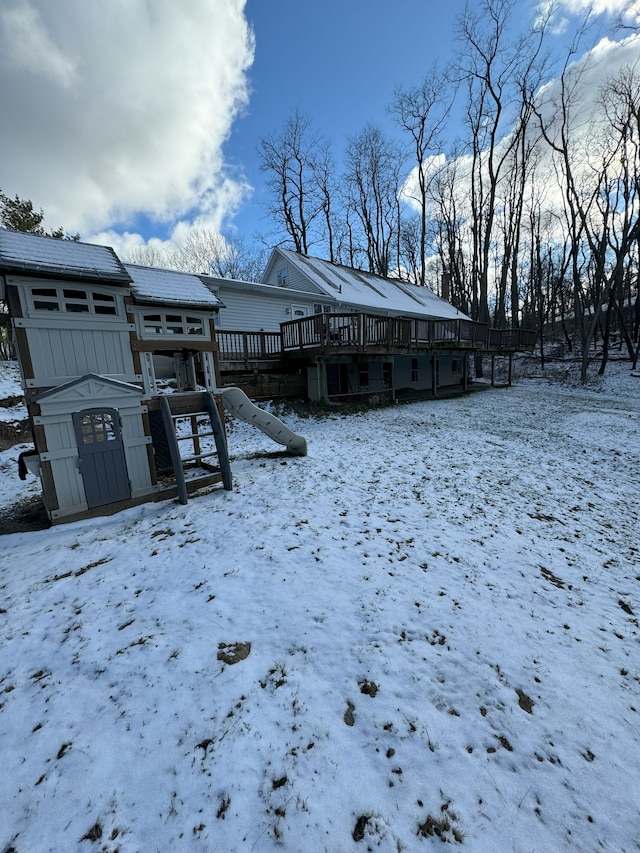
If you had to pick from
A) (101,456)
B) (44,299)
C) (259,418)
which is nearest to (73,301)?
(44,299)

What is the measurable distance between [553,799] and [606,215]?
111 ft

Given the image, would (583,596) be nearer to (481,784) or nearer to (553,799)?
(553,799)

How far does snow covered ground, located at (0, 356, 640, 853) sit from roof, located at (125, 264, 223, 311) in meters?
4.09

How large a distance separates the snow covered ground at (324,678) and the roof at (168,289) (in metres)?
4.09

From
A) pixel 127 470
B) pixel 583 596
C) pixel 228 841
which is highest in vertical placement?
pixel 127 470

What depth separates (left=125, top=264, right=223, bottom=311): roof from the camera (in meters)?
6.64

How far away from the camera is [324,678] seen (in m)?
2.91

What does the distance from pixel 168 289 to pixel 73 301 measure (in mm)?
1775

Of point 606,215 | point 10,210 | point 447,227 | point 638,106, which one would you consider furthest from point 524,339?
point 10,210

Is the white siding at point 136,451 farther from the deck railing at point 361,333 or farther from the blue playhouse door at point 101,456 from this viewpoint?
the deck railing at point 361,333

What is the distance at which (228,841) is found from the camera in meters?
1.92

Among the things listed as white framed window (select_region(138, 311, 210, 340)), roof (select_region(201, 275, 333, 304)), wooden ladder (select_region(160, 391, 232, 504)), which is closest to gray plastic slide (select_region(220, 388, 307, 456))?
wooden ladder (select_region(160, 391, 232, 504))

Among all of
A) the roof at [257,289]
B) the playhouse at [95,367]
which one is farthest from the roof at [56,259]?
the roof at [257,289]

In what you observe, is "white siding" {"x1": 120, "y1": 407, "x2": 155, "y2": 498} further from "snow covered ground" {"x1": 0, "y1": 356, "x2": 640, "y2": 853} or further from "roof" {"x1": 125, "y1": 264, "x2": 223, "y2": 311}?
"roof" {"x1": 125, "y1": 264, "x2": 223, "y2": 311}
